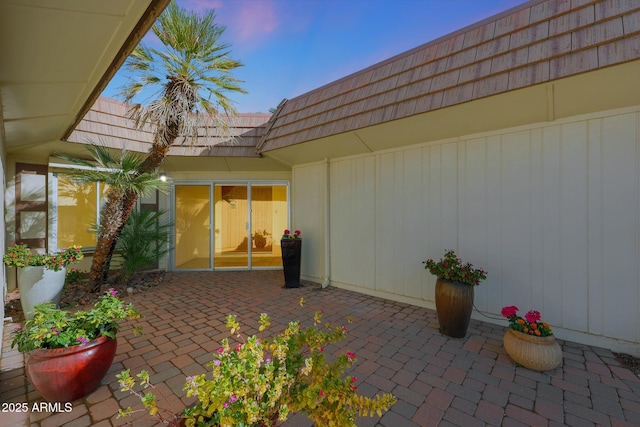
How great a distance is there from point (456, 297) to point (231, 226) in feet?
17.9

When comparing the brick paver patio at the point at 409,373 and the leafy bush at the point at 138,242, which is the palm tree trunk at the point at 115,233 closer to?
the leafy bush at the point at 138,242

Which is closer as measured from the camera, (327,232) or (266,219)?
(327,232)

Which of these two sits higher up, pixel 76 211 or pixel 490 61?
pixel 490 61

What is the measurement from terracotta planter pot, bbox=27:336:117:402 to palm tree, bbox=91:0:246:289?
132 inches

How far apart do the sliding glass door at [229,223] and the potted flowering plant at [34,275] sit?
2.95m

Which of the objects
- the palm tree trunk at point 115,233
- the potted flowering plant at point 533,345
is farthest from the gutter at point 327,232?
the potted flowering plant at point 533,345

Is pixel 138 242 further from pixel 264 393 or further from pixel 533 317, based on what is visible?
pixel 533 317

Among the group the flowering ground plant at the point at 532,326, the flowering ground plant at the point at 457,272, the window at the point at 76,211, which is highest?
the window at the point at 76,211

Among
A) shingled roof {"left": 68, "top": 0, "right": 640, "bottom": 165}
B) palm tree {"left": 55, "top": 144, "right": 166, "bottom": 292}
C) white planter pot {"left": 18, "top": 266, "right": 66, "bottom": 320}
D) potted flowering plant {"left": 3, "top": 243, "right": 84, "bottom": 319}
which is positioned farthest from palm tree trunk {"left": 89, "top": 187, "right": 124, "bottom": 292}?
shingled roof {"left": 68, "top": 0, "right": 640, "bottom": 165}

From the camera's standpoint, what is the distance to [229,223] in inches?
268

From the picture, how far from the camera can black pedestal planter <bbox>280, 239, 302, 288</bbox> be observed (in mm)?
5121

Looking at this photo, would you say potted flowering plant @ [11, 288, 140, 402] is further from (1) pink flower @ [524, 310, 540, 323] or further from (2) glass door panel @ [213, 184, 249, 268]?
(2) glass door panel @ [213, 184, 249, 268]

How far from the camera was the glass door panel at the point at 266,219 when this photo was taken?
675cm

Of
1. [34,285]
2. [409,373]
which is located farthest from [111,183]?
[409,373]
